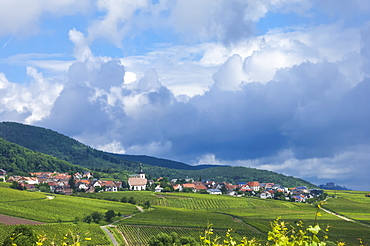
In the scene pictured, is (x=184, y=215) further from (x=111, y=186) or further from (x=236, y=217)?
(x=111, y=186)

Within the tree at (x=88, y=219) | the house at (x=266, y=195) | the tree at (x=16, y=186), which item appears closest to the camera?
the tree at (x=88, y=219)

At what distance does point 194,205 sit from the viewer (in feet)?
477

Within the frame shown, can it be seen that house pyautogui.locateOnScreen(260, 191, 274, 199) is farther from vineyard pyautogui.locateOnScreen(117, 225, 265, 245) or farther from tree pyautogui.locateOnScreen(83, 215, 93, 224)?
tree pyautogui.locateOnScreen(83, 215, 93, 224)

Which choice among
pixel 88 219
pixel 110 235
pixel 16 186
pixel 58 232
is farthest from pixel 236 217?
pixel 16 186

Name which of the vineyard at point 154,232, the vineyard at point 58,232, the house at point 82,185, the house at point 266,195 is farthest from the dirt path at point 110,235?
the house at point 266,195

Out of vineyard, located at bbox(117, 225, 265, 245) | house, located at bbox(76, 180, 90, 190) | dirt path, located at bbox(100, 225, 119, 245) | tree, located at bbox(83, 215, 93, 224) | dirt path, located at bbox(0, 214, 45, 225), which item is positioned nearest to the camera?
dirt path, located at bbox(100, 225, 119, 245)

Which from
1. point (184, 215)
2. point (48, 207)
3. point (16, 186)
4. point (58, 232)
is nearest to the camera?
point (58, 232)

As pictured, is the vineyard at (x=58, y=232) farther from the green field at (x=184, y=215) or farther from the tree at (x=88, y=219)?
the tree at (x=88, y=219)

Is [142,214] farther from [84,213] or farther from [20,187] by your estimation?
[20,187]

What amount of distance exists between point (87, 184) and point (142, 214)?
78093mm

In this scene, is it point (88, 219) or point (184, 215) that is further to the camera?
point (184, 215)

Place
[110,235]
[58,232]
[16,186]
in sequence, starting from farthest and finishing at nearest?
1. [16,186]
2. [110,235]
3. [58,232]

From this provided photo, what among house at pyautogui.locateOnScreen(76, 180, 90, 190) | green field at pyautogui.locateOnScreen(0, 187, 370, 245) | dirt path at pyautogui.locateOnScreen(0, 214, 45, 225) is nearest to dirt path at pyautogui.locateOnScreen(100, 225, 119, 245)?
green field at pyautogui.locateOnScreen(0, 187, 370, 245)

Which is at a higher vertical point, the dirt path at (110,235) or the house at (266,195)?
the house at (266,195)
